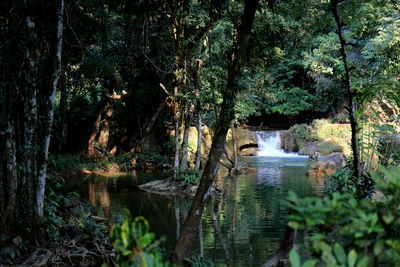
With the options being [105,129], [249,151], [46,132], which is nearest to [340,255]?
[46,132]

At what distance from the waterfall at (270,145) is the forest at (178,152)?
160 centimetres

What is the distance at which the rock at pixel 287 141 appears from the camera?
26.5 metres

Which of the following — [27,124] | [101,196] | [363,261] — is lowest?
[101,196]

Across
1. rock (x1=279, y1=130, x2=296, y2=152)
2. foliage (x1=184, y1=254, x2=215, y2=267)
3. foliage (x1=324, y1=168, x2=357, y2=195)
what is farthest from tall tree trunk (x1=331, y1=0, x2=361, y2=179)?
rock (x1=279, y1=130, x2=296, y2=152)

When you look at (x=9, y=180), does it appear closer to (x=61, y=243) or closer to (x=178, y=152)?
(x=61, y=243)

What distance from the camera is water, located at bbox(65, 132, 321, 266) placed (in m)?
6.66

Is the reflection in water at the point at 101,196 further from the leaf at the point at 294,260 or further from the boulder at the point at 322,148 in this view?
the boulder at the point at 322,148

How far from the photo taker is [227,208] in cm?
999

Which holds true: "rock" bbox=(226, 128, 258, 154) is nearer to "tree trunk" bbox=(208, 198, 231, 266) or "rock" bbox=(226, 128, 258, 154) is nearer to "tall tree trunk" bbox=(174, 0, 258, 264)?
"tree trunk" bbox=(208, 198, 231, 266)

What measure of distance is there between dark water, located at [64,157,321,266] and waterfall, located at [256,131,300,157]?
28.1 ft

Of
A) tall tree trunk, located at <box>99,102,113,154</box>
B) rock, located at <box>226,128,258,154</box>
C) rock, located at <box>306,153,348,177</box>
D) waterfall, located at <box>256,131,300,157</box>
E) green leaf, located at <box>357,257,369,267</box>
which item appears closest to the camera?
green leaf, located at <box>357,257,369,267</box>

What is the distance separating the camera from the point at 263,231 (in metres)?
7.72

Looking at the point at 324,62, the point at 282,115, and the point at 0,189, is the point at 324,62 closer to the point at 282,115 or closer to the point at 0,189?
the point at 282,115

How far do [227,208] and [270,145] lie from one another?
17665mm
